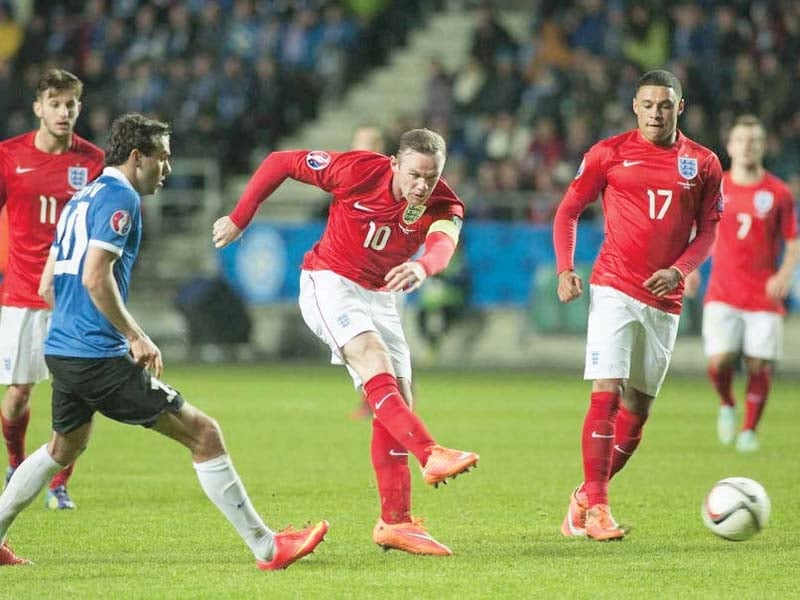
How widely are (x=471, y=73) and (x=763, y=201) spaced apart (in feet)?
44.0

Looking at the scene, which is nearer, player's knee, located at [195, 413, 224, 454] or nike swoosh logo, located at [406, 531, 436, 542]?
player's knee, located at [195, 413, 224, 454]

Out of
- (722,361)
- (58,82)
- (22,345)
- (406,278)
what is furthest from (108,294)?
(722,361)

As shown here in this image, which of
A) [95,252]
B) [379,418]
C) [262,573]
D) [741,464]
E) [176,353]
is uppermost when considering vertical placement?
[95,252]

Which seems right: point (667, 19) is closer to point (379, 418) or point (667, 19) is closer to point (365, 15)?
point (365, 15)

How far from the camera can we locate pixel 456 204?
318 inches

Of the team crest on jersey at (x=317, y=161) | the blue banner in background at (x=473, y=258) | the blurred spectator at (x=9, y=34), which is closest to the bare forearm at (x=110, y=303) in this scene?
the team crest on jersey at (x=317, y=161)

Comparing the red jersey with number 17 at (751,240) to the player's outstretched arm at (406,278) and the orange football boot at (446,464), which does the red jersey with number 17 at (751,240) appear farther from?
the orange football boot at (446,464)

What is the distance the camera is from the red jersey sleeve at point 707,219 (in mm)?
8531

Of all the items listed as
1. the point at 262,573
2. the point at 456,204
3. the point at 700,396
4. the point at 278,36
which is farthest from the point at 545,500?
the point at 278,36

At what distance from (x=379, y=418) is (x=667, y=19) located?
62.3 feet

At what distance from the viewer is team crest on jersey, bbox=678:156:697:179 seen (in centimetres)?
854

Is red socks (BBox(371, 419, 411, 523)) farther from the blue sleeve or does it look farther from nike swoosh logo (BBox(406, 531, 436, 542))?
the blue sleeve

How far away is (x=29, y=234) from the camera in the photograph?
9609mm

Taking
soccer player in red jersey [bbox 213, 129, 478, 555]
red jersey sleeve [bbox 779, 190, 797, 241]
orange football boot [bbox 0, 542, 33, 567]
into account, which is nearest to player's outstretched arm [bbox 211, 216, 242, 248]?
soccer player in red jersey [bbox 213, 129, 478, 555]
